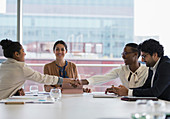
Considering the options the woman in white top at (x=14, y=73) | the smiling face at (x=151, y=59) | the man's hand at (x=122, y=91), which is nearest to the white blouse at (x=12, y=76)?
the woman in white top at (x=14, y=73)

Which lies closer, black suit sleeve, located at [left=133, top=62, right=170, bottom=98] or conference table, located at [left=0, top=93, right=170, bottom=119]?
conference table, located at [left=0, top=93, right=170, bottom=119]

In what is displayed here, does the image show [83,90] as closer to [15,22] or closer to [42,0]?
[15,22]

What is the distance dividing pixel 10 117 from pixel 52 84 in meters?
1.46

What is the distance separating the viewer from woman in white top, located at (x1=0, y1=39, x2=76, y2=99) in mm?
2781

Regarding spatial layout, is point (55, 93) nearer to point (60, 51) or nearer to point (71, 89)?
point (71, 89)

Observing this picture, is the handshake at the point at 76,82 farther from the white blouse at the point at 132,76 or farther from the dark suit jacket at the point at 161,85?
the dark suit jacket at the point at 161,85

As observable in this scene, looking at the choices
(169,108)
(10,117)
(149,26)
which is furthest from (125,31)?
(10,117)

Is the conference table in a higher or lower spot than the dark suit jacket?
lower

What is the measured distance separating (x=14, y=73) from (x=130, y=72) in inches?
49.9

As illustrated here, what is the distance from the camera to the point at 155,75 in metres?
2.70

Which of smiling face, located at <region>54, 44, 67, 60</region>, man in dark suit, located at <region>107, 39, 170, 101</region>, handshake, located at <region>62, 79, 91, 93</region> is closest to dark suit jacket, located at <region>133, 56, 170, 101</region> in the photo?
man in dark suit, located at <region>107, 39, 170, 101</region>

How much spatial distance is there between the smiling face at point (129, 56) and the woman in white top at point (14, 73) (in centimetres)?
86

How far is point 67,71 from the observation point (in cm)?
352

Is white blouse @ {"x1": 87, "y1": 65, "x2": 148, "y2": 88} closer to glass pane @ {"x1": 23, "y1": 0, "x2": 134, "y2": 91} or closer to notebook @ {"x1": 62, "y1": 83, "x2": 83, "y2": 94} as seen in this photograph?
notebook @ {"x1": 62, "y1": 83, "x2": 83, "y2": 94}
